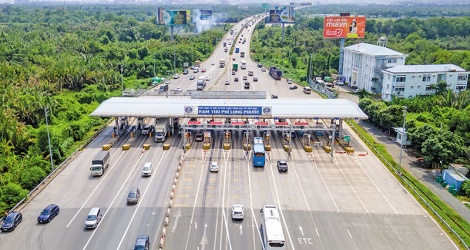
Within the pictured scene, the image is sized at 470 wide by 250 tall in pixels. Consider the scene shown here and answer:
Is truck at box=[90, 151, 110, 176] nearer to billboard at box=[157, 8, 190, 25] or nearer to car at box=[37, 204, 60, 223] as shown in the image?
car at box=[37, 204, 60, 223]

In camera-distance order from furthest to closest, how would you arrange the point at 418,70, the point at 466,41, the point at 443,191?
the point at 466,41 < the point at 418,70 < the point at 443,191

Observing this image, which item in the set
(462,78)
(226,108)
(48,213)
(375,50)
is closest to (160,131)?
(226,108)

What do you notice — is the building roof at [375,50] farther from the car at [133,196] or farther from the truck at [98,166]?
the car at [133,196]

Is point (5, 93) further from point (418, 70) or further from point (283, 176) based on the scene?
point (418, 70)

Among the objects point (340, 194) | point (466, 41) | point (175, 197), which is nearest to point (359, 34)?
point (340, 194)

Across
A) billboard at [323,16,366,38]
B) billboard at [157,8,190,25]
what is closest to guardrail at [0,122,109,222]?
billboard at [323,16,366,38]
